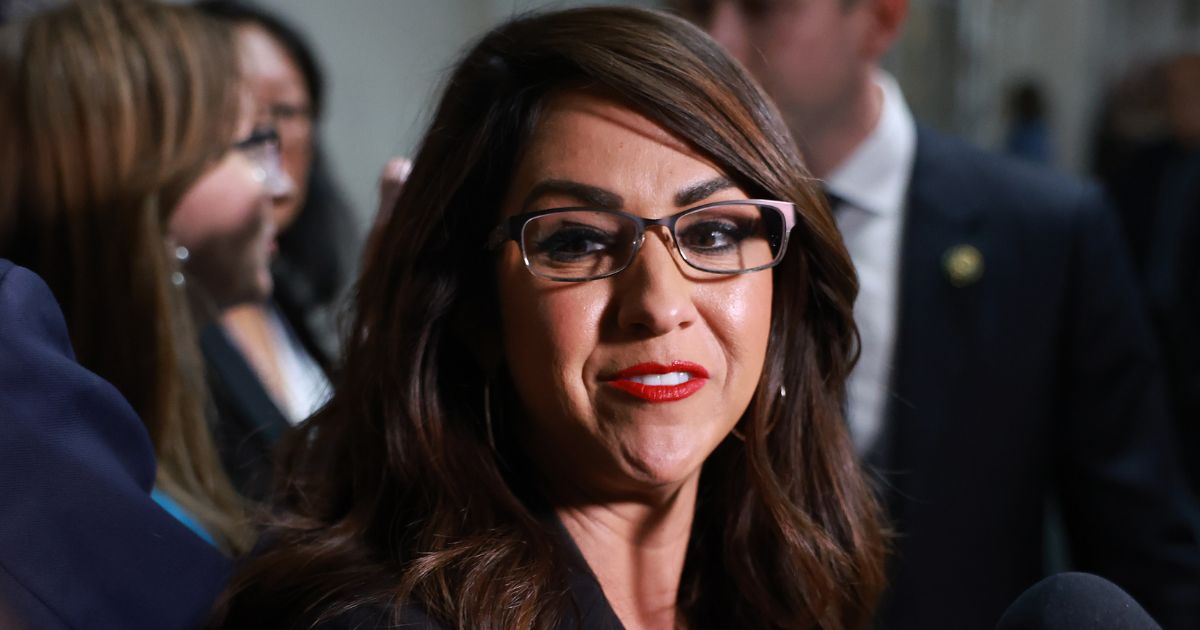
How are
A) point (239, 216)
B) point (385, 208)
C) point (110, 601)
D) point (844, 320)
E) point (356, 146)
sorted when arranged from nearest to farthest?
point (110, 601)
point (844, 320)
point (385, 208)
point (239, 216)
point (356, 146)

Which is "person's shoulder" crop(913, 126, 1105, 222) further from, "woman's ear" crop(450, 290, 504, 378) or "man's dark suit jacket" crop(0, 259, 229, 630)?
"man's dark suit jacket" crop(0, 259, 229, 630)

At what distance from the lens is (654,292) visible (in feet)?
3.58

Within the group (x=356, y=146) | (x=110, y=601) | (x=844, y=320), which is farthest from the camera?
(x=356, y=146)

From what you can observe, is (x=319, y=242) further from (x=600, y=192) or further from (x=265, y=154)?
(x=600, y=192)

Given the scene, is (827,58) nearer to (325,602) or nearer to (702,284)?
(702,284)

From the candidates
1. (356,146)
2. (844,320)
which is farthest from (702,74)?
(356,146)

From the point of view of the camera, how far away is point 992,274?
1913mm

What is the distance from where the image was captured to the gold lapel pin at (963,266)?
1.91 meters

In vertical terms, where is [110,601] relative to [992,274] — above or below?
below

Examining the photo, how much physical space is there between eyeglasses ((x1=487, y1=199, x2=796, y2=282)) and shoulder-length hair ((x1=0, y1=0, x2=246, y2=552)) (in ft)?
2.20

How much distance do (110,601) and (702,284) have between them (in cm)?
57

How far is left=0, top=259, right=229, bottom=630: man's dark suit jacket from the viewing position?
0.99m

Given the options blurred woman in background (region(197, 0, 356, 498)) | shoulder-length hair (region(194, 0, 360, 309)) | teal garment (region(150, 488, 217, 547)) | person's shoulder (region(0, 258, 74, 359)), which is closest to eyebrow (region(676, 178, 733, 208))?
person's shoulder (region(0, 258, 74, 359))

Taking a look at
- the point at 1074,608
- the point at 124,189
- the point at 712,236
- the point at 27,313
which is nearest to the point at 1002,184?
the point at 712,236
